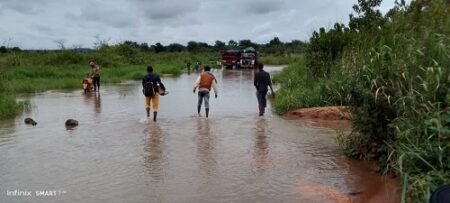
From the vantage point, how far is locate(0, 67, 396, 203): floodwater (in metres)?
7.05

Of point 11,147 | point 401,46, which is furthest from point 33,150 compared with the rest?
point 401,46

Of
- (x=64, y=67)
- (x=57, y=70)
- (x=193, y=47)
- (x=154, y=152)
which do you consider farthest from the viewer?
(x=193, y=47)

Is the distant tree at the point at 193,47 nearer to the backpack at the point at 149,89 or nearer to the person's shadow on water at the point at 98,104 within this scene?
the person's shadow on water at the point at 98,104

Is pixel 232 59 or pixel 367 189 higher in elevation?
pixel 232 59

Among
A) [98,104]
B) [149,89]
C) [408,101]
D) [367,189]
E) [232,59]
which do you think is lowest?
[367,189]

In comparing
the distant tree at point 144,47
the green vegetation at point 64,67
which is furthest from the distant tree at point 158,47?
the green vegetation at point 64,67

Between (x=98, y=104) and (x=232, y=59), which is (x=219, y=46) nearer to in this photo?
(x=232, y=59)

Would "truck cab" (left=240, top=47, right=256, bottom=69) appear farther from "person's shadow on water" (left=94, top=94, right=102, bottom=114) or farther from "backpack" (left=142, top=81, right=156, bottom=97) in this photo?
"backpack" (left=142, top=81, right=156, bottom=97)

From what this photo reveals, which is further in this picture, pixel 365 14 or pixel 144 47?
pixel 144 47

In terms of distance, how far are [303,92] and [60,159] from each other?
9333 mm

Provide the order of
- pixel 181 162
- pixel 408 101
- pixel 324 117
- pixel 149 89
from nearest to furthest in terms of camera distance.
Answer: pixel 408 101 → pixel 181 162 → pixel 324 117 → pixel 149 89

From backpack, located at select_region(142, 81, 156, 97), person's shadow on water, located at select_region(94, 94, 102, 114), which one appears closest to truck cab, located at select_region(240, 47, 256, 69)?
person's shadow on water, located at select_region(94, 94, 102, 114)

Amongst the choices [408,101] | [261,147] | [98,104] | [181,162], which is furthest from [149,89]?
[408,101]

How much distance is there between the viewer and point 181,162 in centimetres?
892
